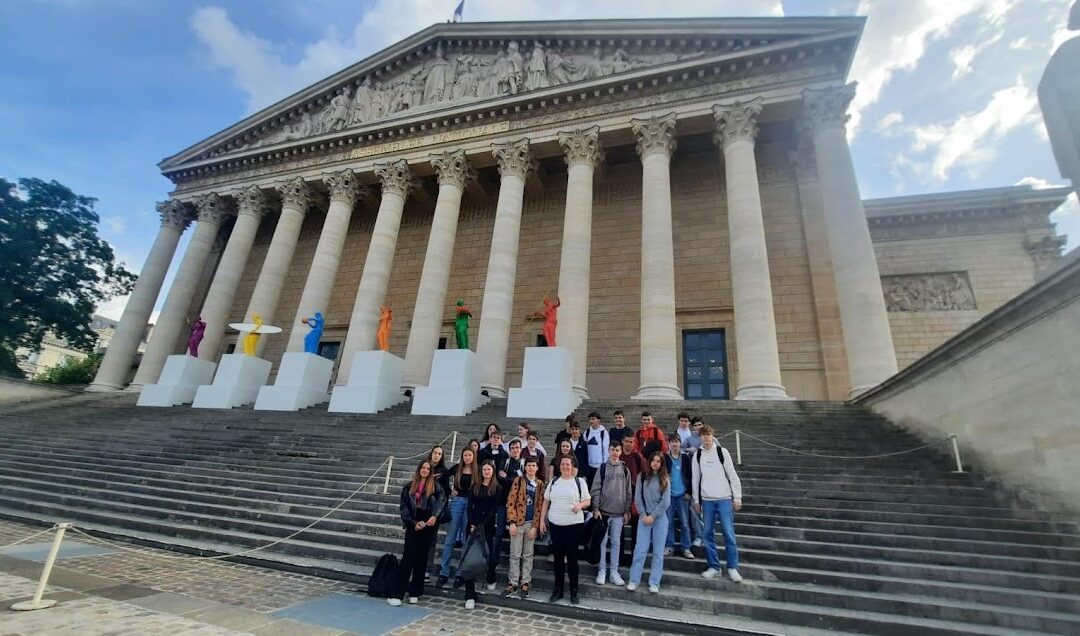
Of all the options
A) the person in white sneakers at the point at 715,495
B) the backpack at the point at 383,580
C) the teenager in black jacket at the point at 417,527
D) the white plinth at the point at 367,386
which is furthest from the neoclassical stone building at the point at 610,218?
the backpack at the point at 383,580

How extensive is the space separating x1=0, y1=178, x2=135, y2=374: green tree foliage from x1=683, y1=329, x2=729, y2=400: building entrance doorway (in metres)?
28.6

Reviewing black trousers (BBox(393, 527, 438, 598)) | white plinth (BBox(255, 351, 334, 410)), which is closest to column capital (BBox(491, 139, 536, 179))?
white plinth (BBox(255, 351, 334, 410))

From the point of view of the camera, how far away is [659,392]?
A: 1288cm

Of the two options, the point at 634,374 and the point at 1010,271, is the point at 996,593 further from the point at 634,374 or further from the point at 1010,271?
the point at 1010,271

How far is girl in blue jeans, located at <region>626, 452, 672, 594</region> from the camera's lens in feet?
16.2

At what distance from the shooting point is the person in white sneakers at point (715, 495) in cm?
508

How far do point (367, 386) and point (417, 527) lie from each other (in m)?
10.1

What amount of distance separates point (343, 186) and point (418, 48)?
7.28 metres

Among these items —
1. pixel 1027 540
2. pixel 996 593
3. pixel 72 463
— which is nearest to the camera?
pixel 996 593

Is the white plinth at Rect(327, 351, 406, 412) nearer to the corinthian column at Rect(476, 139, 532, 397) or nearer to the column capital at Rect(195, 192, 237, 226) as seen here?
the corinthian column at Rect(476, 139, 532, 397)

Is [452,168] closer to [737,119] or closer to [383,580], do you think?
[737,119]

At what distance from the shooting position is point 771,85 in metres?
15.1

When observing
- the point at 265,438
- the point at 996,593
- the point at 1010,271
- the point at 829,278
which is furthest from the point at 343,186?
the point at 1010,271

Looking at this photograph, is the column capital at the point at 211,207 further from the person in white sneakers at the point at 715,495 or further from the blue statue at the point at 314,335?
the person in white sneakers at the point at 715,495
